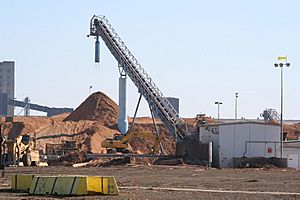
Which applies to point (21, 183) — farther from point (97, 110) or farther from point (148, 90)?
point (97, 110)

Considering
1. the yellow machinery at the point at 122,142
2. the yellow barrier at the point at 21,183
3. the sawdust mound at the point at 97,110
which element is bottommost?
the yellow barrier at the point at 21,183

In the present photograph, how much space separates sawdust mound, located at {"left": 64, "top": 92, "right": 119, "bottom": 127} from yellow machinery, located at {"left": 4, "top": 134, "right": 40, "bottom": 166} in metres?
61.2

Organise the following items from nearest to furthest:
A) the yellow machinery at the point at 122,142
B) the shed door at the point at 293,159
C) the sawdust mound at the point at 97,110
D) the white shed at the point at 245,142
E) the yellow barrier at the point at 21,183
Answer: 1. the yellow barrier at the point at 21,183
2. the white shed at the point at 245,142
3. the shed door at the point at 293,159
4. the yellow machinery at the point at 122,142
5. the sawdust mound at the point at 97,110

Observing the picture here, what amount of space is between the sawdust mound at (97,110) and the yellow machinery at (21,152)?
201ft

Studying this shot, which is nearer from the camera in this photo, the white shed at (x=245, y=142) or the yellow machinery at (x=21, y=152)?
the yellow machinery at (x=21, y=152)

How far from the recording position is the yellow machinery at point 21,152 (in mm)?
71562

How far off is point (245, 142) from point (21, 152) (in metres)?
22.4

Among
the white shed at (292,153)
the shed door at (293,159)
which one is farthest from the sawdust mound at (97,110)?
the shed door at (293,159)

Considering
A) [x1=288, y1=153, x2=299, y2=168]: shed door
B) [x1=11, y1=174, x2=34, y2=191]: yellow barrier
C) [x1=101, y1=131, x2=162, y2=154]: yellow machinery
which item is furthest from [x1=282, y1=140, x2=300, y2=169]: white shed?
[x1=11, y1=174, x2=34, y2=191]: yellow barrier

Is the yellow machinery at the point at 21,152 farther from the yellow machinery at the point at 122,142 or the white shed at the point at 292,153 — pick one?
the white shed at the point at 292,153

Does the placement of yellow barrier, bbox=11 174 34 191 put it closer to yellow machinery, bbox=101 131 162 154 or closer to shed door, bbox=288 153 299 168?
shed door, bbox=288 153 299 168

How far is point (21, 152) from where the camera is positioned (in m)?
73.8

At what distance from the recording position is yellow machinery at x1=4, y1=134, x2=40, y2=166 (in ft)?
235

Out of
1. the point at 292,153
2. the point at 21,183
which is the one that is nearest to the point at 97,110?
the point at 292,153
